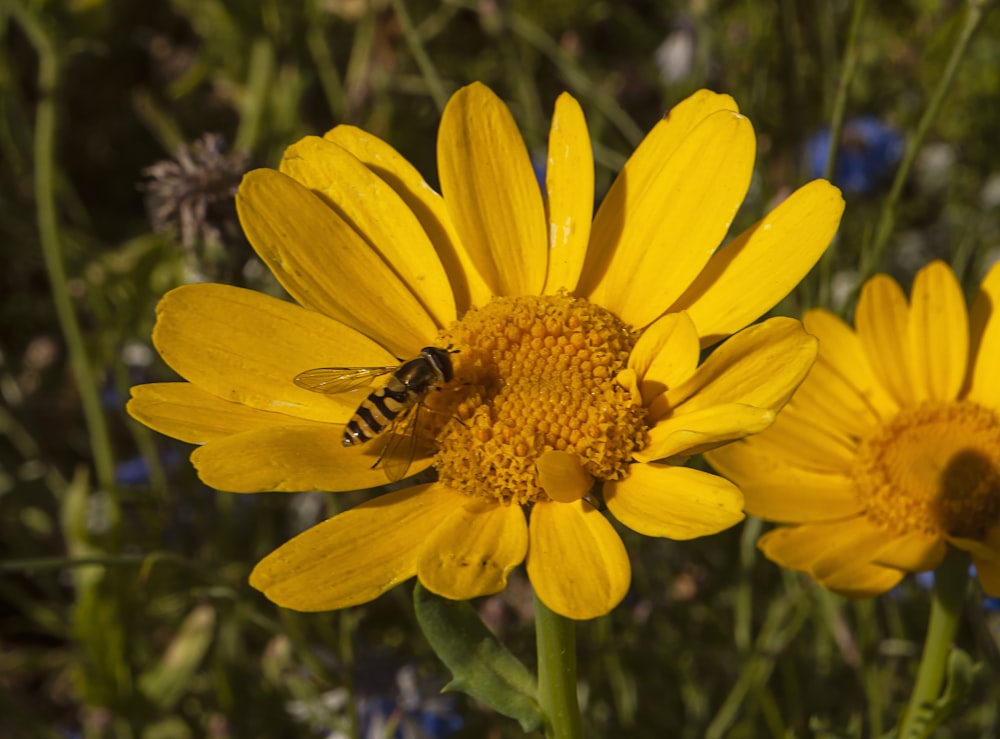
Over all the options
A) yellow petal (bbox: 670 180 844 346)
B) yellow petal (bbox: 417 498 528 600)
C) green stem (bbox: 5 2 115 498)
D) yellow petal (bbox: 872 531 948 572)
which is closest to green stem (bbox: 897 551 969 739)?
yellow petal (bbox: 872 531 948 572)

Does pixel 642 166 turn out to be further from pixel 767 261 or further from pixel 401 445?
pixel 401 445

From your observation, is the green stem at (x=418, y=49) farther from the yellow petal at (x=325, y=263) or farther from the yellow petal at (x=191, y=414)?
the yellow petal at (x=191, y=414)

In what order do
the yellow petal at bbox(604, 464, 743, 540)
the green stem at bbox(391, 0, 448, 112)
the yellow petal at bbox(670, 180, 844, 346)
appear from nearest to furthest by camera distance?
the yellow petal at bbox(604, 464, 743, 540), the yellow petal at bbox(670, 180, 844, 346), the green stem at bbox(391, 0, 448, 112)

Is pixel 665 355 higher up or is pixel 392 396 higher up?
pixel 665 355

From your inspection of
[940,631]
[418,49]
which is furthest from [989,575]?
[418,49]

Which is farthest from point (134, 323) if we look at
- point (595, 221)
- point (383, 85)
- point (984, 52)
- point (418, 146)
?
point (984, 52)

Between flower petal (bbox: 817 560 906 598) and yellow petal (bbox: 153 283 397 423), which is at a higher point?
yellow petal (bbox: 153 283 397 423)

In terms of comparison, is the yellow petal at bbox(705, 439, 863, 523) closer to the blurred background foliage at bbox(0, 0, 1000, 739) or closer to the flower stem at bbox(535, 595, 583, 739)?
the blurred background foliage at bbox(0, 0, 1000, 739)
